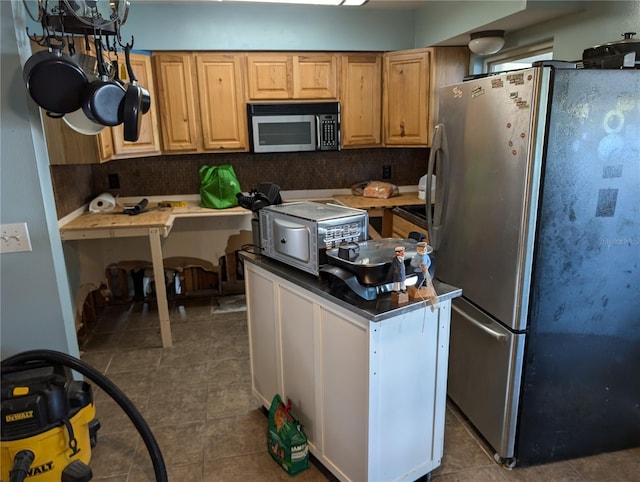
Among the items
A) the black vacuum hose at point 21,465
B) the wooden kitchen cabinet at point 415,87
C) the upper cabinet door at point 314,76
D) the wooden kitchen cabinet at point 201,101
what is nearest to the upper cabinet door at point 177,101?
the wooden kitchen cabinet at point 201,101

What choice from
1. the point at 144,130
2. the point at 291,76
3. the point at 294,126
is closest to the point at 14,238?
the point at 144,130

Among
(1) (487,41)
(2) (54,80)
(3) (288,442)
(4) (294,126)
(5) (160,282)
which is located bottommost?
(3) (288,442)

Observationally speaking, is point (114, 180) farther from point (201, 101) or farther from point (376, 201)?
point (376, 201)

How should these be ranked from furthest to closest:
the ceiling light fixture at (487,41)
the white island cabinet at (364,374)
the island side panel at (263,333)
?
the ceiling light fixture at (487,41), the island side panel at (263,333), the white island cabinet at (364,374)

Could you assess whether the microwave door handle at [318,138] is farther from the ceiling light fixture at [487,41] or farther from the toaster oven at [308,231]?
the toaster oven at [308,231]

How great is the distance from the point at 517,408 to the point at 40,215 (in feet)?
7.17

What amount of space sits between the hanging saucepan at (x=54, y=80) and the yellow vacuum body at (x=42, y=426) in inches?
40.9

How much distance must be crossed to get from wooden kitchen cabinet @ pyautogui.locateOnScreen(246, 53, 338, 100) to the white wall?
222 cm

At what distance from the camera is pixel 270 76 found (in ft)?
12.3

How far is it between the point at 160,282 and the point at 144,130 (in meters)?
1.25

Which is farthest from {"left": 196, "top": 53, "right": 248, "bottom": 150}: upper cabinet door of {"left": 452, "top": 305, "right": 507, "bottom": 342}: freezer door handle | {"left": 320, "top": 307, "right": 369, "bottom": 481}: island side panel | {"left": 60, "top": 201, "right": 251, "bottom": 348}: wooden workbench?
{"left": 320, "top": 307, "right": 369, "bottom": 481}: island side panel

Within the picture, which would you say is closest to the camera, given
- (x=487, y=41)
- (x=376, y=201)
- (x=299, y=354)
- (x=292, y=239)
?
(x=292, y=239)

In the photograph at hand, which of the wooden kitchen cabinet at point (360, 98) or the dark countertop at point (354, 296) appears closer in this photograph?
the dark countertop at point (354, 296)

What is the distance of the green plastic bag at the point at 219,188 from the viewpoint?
12.5ft
